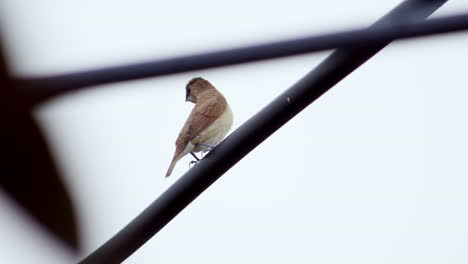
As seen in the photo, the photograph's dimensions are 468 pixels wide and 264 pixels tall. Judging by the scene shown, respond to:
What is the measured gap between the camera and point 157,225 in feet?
6.66

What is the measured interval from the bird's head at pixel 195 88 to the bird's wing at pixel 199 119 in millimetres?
966

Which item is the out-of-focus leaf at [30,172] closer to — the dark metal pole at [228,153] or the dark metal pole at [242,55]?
the dark metal pole at [242,55]

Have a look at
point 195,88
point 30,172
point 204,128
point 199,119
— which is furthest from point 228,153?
point 195,88

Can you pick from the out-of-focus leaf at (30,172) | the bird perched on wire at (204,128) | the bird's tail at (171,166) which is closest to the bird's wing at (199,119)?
the bird perched on wire at (204,128)

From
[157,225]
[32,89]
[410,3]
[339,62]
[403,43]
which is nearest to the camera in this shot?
[32,89]

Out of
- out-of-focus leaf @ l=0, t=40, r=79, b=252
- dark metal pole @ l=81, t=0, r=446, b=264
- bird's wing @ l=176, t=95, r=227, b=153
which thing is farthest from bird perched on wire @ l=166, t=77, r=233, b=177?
out-of-focus leaf @ l=0, t=40, r=79, b=252

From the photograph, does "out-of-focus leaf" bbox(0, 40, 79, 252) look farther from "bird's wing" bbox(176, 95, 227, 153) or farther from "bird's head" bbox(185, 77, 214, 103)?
"bird's head" bbox(185, 77, 214, 103)

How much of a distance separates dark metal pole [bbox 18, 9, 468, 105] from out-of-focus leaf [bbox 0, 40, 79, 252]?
0.04 m

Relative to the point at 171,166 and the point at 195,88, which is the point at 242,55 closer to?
the point at 171,166

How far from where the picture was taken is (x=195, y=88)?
28.0ft

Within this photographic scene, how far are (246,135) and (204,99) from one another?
5.61 metres

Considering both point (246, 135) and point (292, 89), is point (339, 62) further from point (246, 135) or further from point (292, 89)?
point (246, 135)

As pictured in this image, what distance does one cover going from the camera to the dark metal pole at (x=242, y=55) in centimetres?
87

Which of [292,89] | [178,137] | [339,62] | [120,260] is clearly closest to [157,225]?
[120,260]
